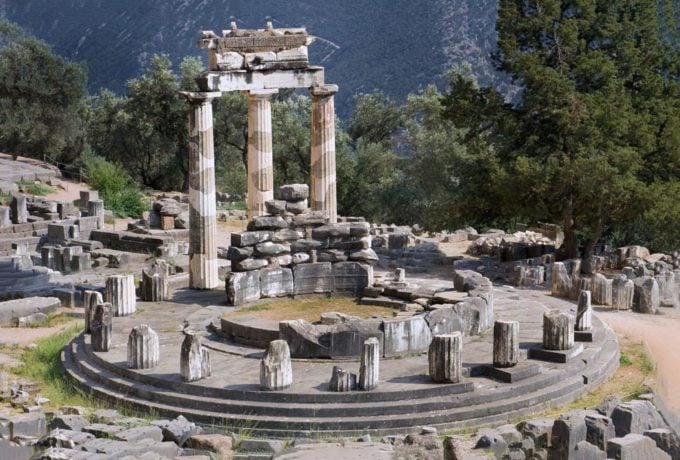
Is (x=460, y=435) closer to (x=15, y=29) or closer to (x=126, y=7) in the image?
(x=15, y=29)

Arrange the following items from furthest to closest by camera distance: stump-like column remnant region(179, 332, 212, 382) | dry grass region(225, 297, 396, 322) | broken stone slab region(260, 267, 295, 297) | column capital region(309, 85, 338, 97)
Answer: column capital region(309, 85, 338, 97) < broken stone slab region(260, 267, 295, 297) < dry grass region(225, 297, 396, 322) < stump-like column remnant region(179, 332, 212, 382)

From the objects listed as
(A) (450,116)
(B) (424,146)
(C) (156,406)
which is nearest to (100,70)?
(B) (424,146)

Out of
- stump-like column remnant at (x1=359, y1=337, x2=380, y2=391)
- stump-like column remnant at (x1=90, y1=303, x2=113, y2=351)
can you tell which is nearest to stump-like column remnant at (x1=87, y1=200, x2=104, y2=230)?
stump-like column remnant at (x1=90, y1=303, x2=113, y2=351)

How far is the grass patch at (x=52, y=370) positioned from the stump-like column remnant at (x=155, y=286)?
1460 mm

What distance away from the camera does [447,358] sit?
14969 millimetres

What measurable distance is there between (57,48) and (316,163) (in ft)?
244

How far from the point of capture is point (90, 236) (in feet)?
109

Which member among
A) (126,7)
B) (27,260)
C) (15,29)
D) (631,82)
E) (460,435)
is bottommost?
(460,435)

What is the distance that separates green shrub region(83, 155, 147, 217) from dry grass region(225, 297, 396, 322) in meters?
21.2

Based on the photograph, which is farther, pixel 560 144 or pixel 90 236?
pixel 90 236

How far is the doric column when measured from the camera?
77.5 ft

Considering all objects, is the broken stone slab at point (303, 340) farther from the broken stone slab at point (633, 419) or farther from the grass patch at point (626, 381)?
the broken stone slab at point (633, 419)

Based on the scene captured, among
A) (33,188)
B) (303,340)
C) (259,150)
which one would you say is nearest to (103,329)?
(303,340)

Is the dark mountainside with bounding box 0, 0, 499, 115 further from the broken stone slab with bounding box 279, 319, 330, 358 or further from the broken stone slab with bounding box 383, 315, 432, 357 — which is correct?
the broken stone slab with bounding box 279, 319, 330, 358
